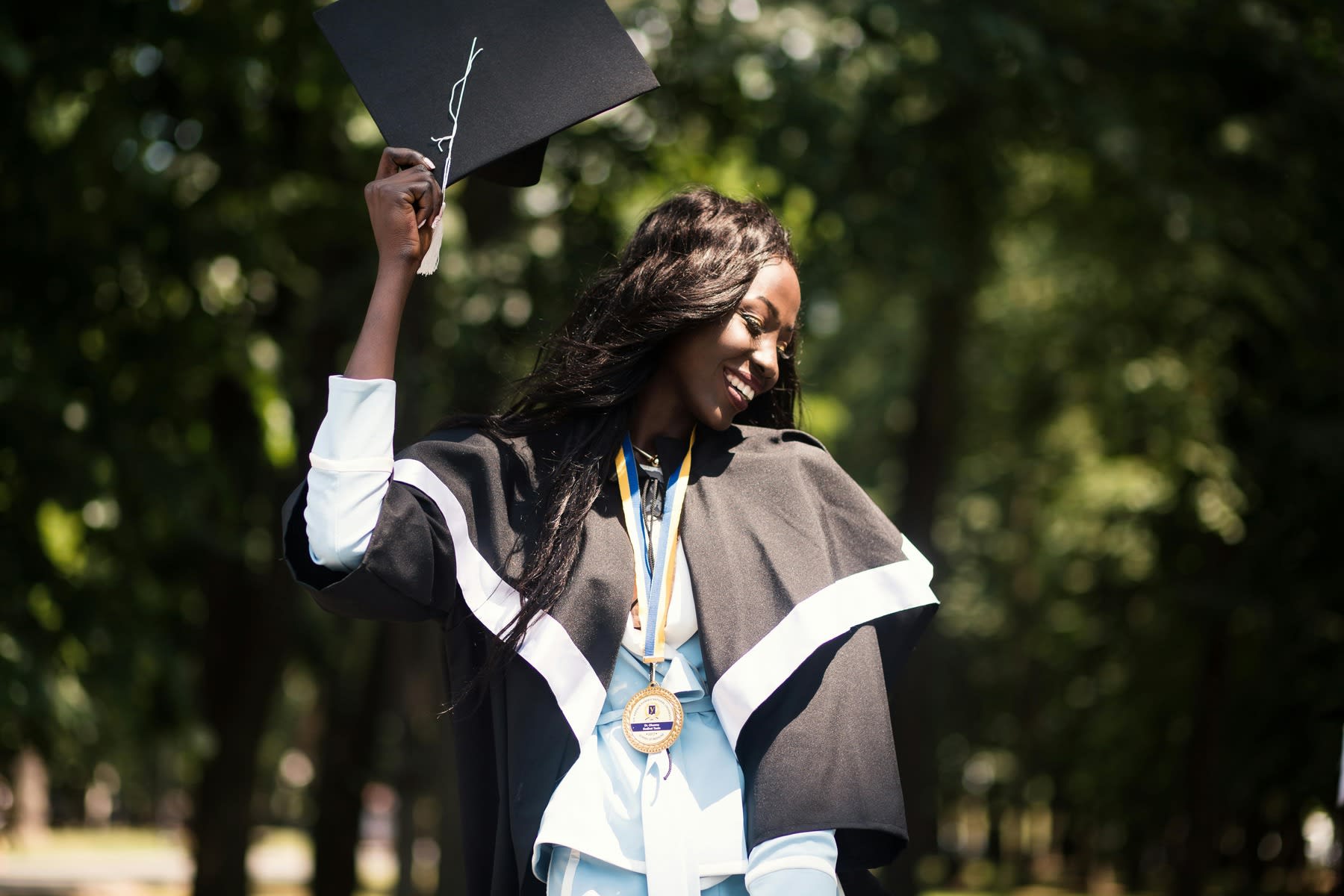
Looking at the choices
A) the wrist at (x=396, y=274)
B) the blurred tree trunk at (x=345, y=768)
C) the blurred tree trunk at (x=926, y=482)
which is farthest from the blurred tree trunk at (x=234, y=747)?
the wrist at (x=396, y=274)

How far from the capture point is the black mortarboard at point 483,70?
2986mm

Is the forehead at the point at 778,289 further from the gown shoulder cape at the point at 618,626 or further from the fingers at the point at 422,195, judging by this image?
the fingers at the point at 422,195

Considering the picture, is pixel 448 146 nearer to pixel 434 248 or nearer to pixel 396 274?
pixel 434 248

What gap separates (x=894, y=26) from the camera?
752 cm

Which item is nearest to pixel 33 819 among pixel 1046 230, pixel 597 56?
pixel 1046 230

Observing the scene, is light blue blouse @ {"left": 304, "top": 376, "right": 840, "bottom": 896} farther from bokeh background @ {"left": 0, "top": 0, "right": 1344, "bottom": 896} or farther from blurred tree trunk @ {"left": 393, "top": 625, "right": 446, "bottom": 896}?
blurred tree trunk @ {"left": 393, "top": 625, "right": 446, "bottom": 896}

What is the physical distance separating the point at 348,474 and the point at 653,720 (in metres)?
0.70

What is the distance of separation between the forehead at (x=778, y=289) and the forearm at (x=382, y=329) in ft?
2.22

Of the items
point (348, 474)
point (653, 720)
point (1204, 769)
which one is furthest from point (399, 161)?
point (1204, 769)

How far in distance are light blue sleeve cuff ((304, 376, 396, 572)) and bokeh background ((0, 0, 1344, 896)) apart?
688mm

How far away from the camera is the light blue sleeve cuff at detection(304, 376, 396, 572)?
2.59 meters

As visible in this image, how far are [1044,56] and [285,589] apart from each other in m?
6.64

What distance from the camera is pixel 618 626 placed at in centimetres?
279

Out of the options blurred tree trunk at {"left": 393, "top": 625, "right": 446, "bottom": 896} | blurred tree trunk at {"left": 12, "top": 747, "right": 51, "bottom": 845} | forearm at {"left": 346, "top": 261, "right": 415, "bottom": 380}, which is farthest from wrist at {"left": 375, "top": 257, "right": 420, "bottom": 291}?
blurred tree trunk at {"left": 393, "top": 625, "right": 446, "bottom": 896}
